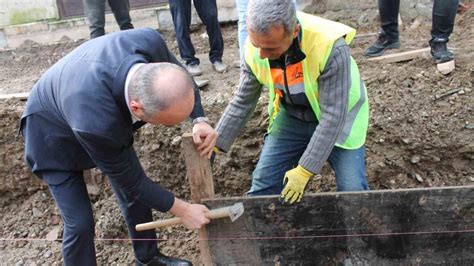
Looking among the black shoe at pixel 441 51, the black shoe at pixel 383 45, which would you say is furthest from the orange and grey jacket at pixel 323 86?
the black shoe at pixel 383 45

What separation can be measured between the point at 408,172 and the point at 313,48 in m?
1.95

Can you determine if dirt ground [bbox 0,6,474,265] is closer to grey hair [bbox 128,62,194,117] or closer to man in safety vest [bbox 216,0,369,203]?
man in safety vest [bbox 216,0,369,203]

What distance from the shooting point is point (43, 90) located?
242 centimetres

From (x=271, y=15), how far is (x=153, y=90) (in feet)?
1.96

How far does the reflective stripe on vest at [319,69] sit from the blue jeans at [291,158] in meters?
0.08

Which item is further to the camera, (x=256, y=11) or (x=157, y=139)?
(x=157, y=139)

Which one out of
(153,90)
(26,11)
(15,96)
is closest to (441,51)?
(153,90)

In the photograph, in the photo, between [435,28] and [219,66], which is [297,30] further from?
[219,66]

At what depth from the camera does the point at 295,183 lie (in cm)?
255

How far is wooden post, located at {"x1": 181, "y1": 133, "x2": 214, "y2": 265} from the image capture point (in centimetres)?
257

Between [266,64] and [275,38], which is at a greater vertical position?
[275,38]

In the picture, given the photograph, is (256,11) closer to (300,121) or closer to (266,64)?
(266,64)

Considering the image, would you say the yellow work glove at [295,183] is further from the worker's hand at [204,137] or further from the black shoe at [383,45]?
the black shoe at [383,45]

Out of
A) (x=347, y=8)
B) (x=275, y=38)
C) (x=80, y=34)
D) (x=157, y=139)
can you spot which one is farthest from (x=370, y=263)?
(x=80, y=34)
